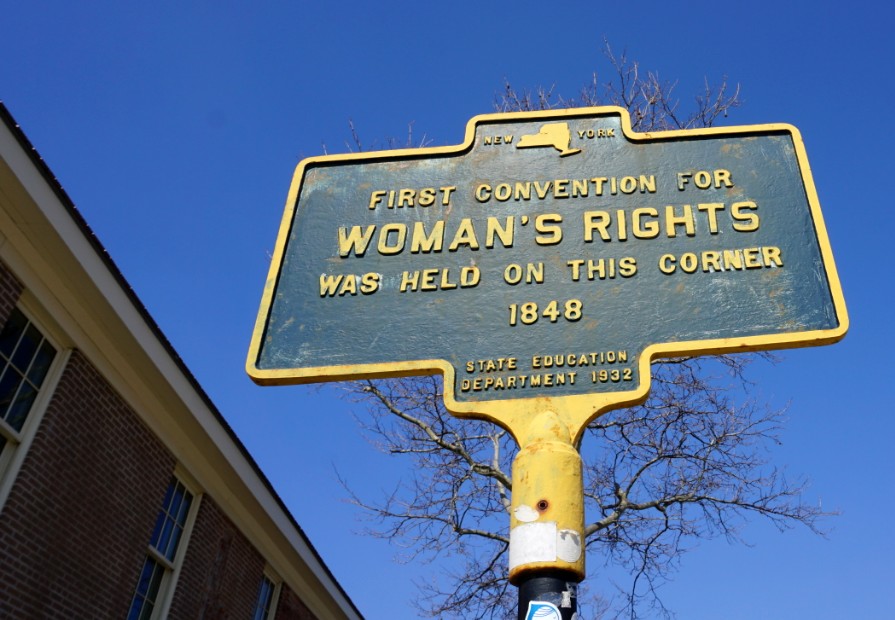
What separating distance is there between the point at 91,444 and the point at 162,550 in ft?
7.65

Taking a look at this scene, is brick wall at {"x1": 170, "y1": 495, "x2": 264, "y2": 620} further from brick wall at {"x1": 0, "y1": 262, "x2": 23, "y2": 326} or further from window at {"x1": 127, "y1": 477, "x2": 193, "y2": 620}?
brick wall at {"x1": 0, "y1": 262, "x2": 23, "y2": 326}

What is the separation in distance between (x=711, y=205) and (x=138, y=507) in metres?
8.33

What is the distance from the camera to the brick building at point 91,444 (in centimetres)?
774

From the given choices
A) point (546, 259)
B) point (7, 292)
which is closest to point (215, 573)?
point (7, 292)

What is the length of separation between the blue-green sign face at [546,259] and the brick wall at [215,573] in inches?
326

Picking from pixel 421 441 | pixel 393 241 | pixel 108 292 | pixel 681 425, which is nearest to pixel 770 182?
pixel 393 241

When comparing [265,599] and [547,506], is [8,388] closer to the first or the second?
[547,506]

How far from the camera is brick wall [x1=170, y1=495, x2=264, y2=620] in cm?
1092

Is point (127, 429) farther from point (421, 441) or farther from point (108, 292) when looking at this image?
point (421, 441)

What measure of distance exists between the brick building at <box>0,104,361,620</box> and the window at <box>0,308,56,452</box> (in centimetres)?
1

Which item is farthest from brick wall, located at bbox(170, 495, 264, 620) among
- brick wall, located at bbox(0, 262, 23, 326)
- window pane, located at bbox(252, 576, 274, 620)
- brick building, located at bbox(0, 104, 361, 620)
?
brick wall, located at bbox(0, 262, 23, 326)

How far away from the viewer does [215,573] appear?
38.0ft

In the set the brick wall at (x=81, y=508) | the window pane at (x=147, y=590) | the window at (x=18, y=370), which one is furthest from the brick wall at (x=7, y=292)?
the window pane at (x=147, y=590)

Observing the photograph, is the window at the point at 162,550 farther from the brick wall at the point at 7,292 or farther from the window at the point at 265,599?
the brick wall at the point at 7,292
